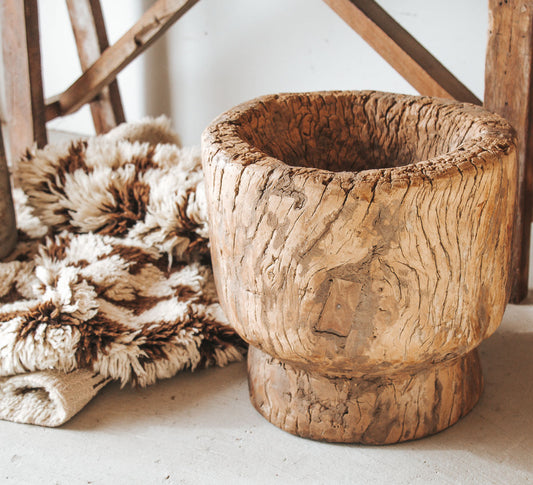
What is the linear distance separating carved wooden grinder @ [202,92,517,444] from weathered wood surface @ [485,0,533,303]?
0.25 m

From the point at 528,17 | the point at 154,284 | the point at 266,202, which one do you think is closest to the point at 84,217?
the point at 154,284

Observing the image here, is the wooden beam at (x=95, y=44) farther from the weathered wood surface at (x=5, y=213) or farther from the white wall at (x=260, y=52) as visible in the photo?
the weathered wood surface at (x=5, y=213)

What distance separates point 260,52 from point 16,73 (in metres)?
0.65

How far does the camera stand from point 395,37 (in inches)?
54.0

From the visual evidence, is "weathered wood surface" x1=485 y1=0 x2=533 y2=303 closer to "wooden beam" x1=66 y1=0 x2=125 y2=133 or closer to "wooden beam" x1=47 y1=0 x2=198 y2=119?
"wooden beam" x1=47 y1=0 x2=198 y2=119

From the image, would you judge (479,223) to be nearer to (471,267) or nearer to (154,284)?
(471,267)

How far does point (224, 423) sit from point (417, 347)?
0.37m

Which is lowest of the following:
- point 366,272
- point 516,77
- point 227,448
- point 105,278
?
point 227,448

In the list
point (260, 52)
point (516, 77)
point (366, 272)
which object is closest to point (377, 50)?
point (516, 77)

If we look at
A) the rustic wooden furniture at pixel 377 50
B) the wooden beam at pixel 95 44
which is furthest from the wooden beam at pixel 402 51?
the wooden beam at pixel 95 44

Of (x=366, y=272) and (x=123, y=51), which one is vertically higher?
(x=123, y=51)

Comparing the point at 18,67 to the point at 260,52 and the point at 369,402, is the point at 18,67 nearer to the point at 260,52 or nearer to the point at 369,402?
the point at 260,52

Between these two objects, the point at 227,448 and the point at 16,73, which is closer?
the point at 227,448

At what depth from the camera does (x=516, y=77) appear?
1310 millimetres
